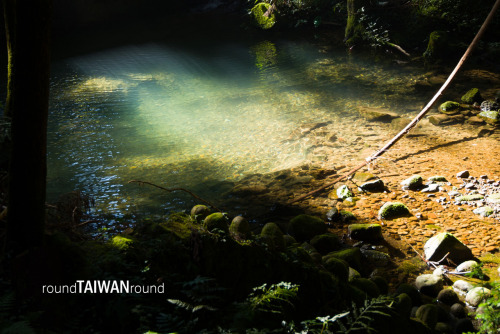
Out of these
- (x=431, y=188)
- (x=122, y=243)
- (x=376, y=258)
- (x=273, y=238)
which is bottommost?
(x=376, y=258)

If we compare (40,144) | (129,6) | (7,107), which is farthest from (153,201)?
(129,6)

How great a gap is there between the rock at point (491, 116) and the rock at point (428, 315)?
638 centimetres

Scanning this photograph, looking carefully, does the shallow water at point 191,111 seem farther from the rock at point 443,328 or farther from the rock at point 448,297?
the rock at point 443,328

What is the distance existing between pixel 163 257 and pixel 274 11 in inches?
720

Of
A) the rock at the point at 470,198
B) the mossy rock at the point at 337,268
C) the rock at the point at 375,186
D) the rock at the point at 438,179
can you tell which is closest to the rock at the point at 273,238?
the mossy rock at the point at 337,268

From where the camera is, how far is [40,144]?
2.47m

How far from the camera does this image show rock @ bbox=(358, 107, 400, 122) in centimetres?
901

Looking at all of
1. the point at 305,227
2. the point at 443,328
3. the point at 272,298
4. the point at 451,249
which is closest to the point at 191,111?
the point at 305,227

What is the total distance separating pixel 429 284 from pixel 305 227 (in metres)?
1.75

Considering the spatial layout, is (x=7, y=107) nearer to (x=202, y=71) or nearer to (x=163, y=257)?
(x=163, y=257)

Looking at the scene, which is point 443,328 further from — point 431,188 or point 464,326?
point 431,188

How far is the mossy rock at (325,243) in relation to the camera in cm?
490

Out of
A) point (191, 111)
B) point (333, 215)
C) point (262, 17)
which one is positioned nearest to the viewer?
point (333, 215)

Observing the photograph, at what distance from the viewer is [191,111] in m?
10.5
